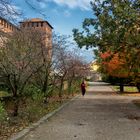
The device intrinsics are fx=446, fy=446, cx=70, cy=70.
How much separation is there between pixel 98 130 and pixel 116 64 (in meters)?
38.4

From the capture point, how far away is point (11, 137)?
13.4 meters

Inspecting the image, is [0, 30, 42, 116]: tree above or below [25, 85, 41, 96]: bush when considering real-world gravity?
above

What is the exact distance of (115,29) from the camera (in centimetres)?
2684

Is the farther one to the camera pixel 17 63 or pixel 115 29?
pixel 115 29

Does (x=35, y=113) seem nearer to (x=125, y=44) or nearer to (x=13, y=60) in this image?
(x=13, y=60)

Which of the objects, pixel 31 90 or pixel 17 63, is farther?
pixel 31 90

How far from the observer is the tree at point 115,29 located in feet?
84.3

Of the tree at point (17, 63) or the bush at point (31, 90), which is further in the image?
the bush at point (31, 90)

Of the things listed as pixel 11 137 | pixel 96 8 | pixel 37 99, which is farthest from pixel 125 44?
pixel 11 137

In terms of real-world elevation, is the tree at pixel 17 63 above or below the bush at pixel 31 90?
above

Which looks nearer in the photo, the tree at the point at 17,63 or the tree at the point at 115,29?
the tree at the point at 17,63

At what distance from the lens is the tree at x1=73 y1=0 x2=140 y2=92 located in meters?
25.7

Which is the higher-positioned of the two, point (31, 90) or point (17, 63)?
point (17, 63)

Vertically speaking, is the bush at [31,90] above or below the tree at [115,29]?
below
